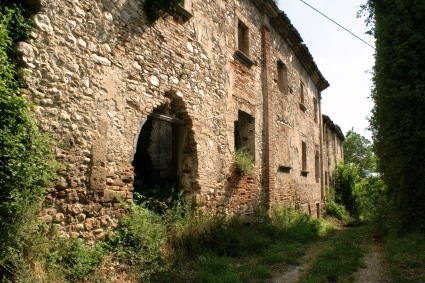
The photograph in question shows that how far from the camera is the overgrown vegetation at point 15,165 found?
3.69m

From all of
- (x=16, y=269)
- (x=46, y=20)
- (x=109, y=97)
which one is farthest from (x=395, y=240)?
(x=46, y=20)

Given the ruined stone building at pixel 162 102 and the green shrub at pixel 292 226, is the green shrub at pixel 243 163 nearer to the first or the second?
the ruined stone building at pixel 162 102

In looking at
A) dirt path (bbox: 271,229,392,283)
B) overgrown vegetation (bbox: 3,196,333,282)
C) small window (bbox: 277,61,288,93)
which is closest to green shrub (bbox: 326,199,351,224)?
small window (bbox: 277,61,288,93)

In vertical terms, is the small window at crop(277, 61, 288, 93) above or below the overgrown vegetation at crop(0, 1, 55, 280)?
above

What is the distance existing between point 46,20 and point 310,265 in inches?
213

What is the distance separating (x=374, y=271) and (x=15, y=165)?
5.05 meters

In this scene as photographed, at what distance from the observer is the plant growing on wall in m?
6.23

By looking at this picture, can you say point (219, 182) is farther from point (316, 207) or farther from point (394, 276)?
point (316, 207)

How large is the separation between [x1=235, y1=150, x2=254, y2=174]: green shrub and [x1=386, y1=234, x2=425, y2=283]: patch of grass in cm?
340

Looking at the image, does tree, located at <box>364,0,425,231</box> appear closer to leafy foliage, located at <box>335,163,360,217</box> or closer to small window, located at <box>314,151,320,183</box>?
small window, located at <box>314,151,320,183</box>

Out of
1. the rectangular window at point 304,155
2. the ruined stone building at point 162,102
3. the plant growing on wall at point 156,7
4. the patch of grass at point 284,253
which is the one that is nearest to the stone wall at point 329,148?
the rectangular window at point 304,155

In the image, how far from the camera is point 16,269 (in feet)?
12.0

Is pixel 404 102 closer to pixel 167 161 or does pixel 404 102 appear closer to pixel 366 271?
pixel 366 271

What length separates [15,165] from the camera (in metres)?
3.79
